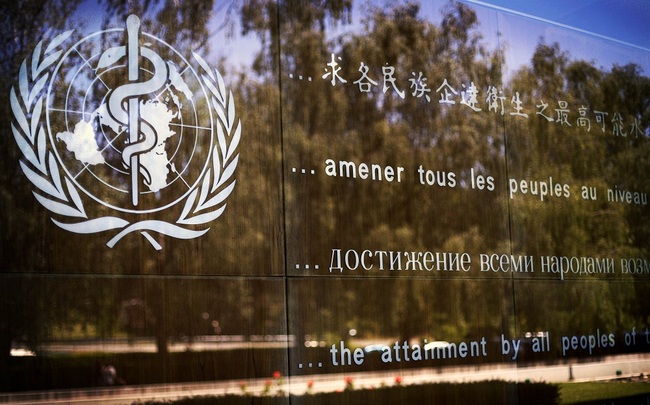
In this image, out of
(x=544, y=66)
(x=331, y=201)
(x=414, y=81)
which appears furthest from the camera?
(x=544, y=66)

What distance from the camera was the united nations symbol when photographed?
4.13 meters

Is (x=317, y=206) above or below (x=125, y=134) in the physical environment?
below

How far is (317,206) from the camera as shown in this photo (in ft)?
16.0

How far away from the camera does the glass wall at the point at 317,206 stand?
4.14 m

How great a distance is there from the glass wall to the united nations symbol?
11mm

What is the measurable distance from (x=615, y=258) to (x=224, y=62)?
3.15 metres

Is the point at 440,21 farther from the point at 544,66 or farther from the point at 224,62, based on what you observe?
the point at 224,62

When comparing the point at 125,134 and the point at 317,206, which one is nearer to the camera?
the point at 125,134

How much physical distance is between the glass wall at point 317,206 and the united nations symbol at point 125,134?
0.01m

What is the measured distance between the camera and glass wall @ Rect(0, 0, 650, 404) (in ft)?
13.6

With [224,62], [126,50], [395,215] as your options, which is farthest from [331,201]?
[126,50]

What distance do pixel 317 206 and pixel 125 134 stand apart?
3.62 ft

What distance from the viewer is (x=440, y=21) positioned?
218 inches

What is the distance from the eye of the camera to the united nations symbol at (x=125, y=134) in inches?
163
